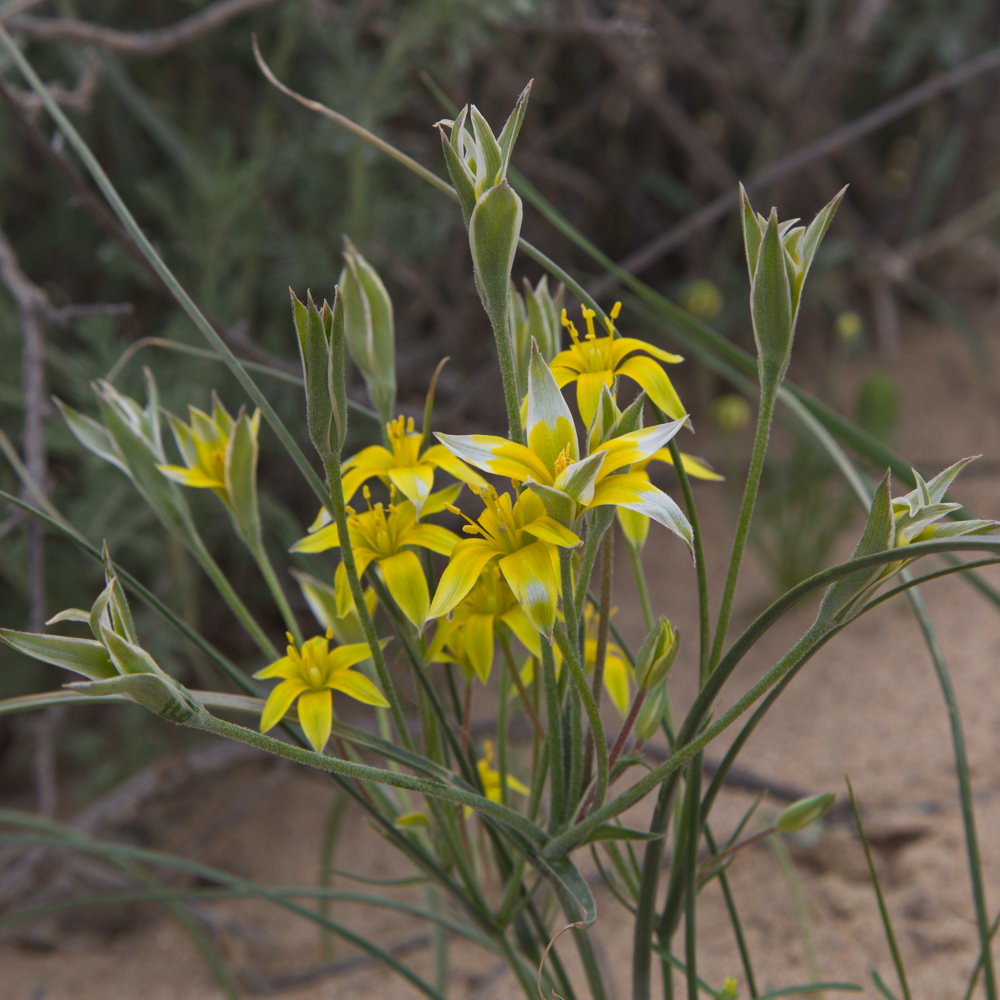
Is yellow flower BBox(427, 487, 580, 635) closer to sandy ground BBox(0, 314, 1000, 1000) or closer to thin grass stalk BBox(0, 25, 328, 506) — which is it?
thin grass stalk BBox(0, 25, 328, 506)

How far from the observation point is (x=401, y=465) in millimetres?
549

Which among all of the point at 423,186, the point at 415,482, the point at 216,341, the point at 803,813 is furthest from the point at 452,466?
the point at 423,186

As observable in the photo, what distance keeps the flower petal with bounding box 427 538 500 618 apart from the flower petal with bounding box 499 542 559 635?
0.01 metres

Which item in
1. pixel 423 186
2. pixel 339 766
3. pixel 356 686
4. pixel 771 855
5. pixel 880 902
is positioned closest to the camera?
pixel 339 766

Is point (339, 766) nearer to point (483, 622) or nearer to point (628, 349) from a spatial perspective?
point (483, 622)

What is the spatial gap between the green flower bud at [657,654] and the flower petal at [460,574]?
0.09m

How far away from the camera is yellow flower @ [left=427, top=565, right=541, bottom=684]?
0.51 m

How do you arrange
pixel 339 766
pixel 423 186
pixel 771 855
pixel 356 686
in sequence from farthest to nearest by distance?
pixel 423 186
pixel 771 855
pixel 356 686
pixel 339 766

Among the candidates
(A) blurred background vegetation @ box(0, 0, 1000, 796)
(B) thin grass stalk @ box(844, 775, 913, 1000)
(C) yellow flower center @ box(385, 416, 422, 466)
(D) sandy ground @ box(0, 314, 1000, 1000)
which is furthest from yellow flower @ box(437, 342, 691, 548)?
(D) sandy ground @ box(0, 314, 1000, 1000)

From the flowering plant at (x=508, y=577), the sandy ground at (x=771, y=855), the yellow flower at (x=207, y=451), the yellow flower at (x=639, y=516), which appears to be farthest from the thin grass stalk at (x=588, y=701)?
the sandy ground at (x=771, y=855)

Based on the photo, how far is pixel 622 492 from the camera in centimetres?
42

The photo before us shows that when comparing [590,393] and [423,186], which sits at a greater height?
[423,186]

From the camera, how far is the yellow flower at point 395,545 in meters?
0.50

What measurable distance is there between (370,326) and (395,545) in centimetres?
13
